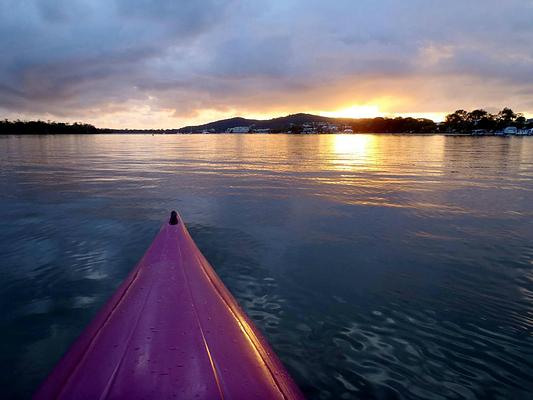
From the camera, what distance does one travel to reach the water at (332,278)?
4.71m

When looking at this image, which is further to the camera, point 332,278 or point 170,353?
point 332,278

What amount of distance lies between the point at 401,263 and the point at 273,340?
4.45m

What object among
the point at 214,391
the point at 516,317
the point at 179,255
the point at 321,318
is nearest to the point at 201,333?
the point at 214,391

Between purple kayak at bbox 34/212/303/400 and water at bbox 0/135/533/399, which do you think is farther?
water at bbox 0/135/533/399

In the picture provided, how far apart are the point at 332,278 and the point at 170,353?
5158 mm

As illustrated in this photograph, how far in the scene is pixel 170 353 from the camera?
2932 mm

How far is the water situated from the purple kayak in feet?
5.59

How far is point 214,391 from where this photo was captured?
2543 mm

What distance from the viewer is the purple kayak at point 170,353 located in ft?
8.57

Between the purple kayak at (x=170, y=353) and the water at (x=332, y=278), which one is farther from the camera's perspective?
the water at (x=332, y=278)

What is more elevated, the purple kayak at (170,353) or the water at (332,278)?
the purple kayak at (170,353)

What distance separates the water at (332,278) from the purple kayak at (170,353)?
1.70 metres

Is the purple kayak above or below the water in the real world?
above

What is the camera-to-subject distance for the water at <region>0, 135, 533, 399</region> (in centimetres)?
471
